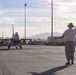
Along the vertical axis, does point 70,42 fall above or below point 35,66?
above

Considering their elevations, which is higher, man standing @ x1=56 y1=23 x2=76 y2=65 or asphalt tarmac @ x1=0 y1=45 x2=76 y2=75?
man standing @ x1=56 y1=23 x2=76 y2=65

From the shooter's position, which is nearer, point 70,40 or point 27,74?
point 27,74

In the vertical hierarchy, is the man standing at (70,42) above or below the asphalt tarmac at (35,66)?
above

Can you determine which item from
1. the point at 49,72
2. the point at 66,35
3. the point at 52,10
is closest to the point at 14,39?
the point at 66,35

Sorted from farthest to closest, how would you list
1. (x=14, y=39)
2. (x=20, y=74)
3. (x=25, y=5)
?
(x=25, y=5) → (x=14, y=39) → (x=20, y=74)

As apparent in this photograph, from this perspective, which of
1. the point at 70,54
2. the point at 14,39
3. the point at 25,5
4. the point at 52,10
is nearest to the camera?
the point at 70,54

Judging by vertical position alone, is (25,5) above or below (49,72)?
above

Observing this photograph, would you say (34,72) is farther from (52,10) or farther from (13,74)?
(52,10)

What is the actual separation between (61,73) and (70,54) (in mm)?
3890

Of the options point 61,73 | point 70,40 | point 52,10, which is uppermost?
point 52,10

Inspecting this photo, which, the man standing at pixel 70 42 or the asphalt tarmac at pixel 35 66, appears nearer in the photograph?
the asphalt tarmac at pixel 35 66

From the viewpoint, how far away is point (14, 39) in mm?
50781

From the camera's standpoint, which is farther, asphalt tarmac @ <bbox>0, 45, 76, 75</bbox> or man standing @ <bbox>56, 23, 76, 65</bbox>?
man standing @ <bbox>56, 23, 76, 65</bbox>

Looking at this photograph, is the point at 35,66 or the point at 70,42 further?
the point at 70,42
